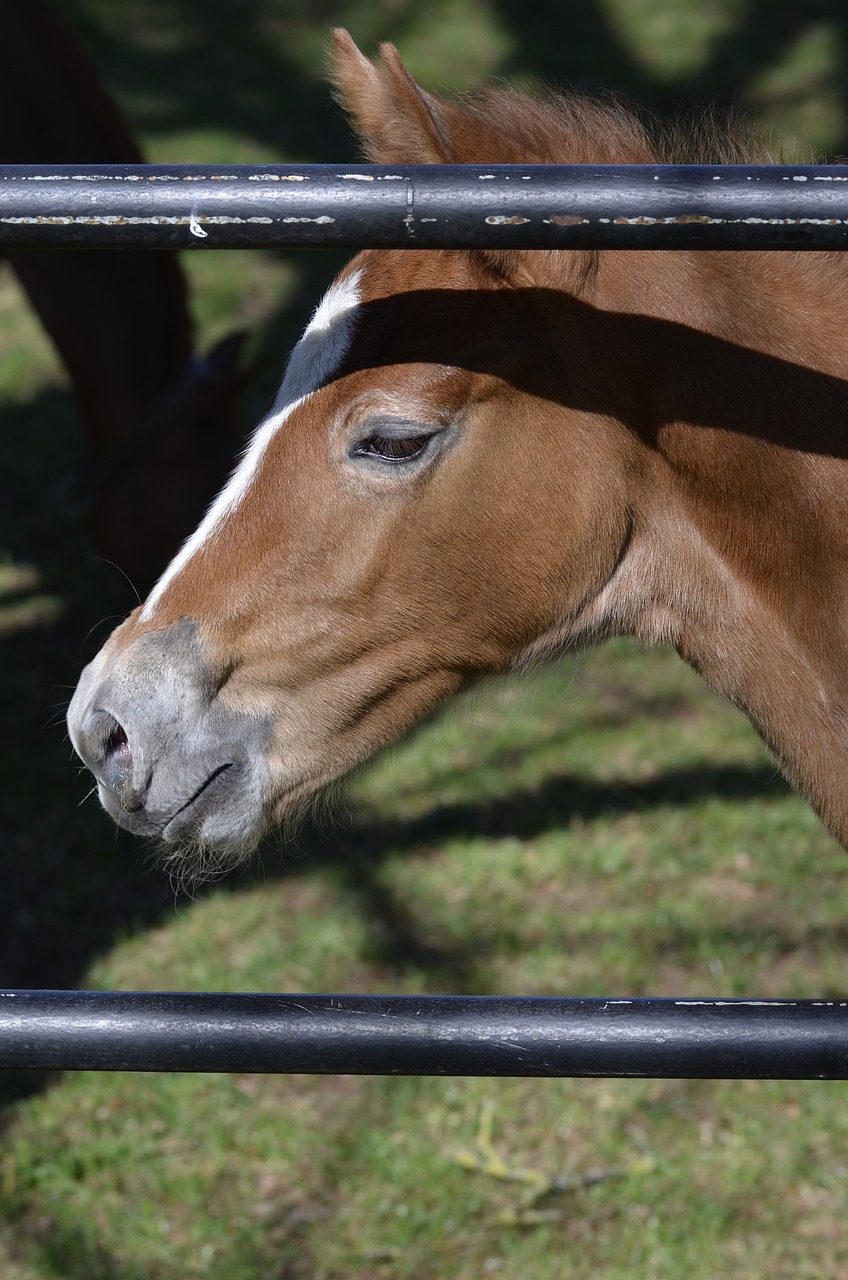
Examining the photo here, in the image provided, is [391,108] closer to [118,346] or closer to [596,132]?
[596,132]

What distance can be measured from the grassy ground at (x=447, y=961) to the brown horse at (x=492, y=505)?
335mm

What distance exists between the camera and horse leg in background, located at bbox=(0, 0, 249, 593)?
426 centimetres

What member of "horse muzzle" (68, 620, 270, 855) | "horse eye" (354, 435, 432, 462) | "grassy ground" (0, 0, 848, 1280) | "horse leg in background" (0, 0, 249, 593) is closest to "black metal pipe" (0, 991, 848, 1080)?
"horse muzzle" (68, 620, 270, 855)

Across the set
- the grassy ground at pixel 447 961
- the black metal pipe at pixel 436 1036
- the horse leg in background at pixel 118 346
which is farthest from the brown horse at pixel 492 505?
the horse leg in background at pixel 118 346

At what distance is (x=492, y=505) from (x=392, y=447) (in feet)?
0.52

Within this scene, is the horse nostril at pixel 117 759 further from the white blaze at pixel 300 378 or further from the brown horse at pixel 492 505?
the white blaze at pixel 300 378

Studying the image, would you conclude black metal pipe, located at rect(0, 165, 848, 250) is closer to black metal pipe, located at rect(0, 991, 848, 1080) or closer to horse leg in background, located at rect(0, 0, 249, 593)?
black metal pipe, located at rect(0, 991, 848, 1080)

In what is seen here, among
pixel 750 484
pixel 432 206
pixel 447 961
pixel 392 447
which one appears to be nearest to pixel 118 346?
pixel 447 961

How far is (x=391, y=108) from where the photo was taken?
148 centimetres

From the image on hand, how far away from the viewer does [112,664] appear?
1.70m

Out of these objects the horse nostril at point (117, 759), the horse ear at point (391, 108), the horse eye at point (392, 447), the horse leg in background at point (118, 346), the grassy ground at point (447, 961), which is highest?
the horse ear at point (391, 108)

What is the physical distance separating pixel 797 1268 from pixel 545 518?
5.98 feet

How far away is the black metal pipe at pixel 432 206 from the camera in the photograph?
113 cm

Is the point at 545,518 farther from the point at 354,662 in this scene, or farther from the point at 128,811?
the point at 128,811
